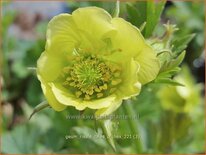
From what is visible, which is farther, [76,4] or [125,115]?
[76,4]

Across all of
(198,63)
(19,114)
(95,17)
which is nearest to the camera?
(95,17)

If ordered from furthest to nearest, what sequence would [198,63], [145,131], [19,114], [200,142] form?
[198,63], [19,114], [200,142], [145,131]

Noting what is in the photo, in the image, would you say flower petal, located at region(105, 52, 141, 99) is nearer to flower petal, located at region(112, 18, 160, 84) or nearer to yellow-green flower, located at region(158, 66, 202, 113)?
flower petal, located at region(112, 18, 160, 84)

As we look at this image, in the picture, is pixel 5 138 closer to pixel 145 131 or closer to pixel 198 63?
pixel 145 131

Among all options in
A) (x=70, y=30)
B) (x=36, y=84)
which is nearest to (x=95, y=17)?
(x=70, y=30)

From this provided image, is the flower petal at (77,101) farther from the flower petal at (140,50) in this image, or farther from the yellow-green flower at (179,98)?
the yellow-green flower at (179,98)

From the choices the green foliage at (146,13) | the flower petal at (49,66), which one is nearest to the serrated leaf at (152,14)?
the green foliage at (146,13)
